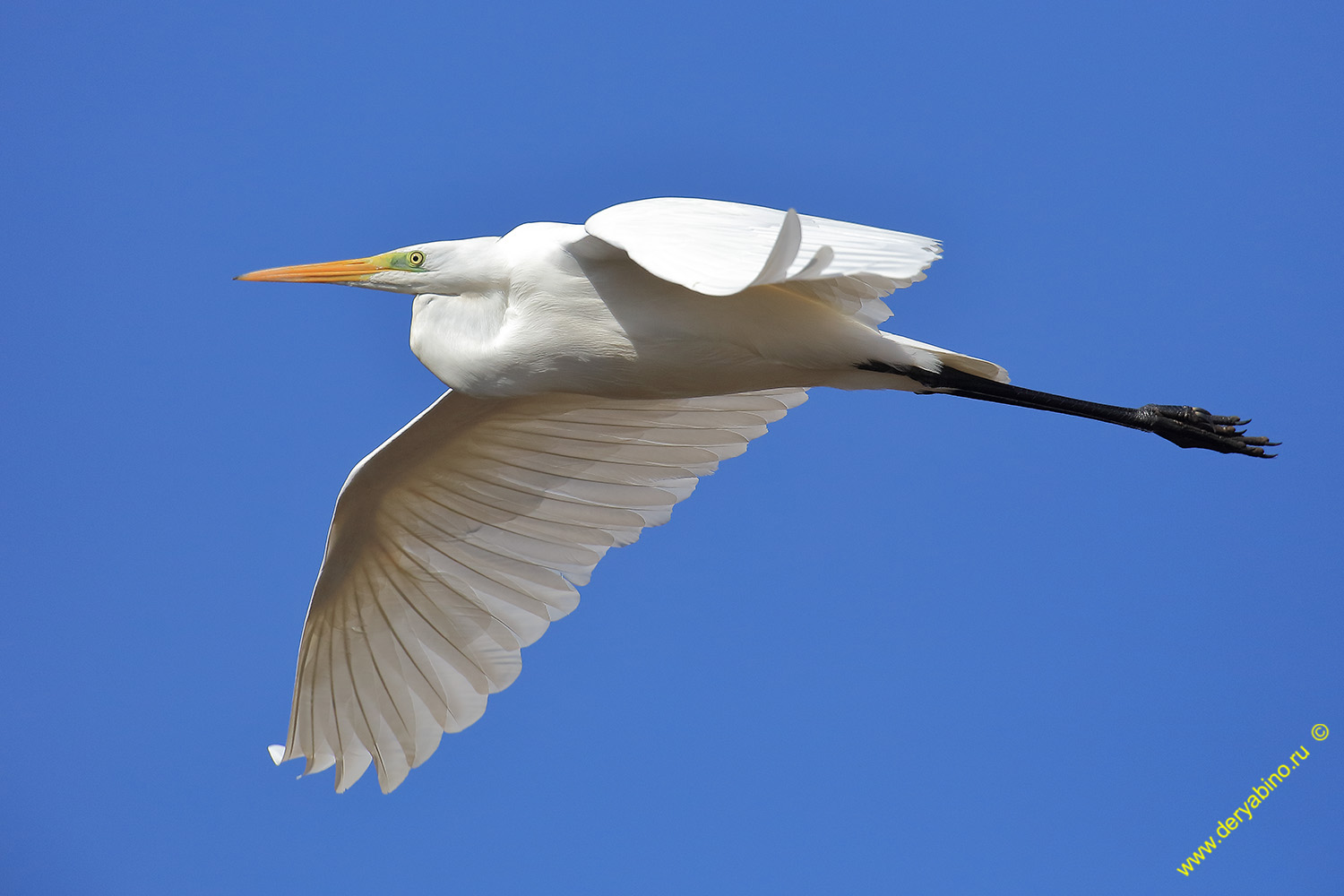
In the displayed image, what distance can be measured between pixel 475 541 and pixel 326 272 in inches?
60.4

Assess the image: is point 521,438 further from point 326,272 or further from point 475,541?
point 326,272

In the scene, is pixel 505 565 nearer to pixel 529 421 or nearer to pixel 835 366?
pixel 529 421

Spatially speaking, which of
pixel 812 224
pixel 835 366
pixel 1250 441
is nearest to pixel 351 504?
pixel 835 366

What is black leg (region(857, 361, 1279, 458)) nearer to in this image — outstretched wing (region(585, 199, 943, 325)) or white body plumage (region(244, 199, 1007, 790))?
white body plumage (region(244, 199, 1007, 790))

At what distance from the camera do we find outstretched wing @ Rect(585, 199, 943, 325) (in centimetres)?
326

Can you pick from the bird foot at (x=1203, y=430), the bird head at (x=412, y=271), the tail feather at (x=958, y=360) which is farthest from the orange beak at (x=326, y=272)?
the bird foot at (x=1203, y=430)

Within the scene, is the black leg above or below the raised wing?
above

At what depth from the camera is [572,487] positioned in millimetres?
6176

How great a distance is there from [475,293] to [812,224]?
1171 millimetres

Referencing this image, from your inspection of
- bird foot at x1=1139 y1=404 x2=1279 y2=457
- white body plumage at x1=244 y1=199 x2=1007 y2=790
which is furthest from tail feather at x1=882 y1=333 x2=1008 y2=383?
bird foot at x1=1139 y1=404 x2=1279 y2=457

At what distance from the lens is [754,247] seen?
3752 mm

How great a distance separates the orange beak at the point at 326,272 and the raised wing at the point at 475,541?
1.04 m

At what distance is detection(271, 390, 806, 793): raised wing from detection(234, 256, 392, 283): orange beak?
104 centimetres

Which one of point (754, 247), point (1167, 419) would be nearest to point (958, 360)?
point (1167, 419)
